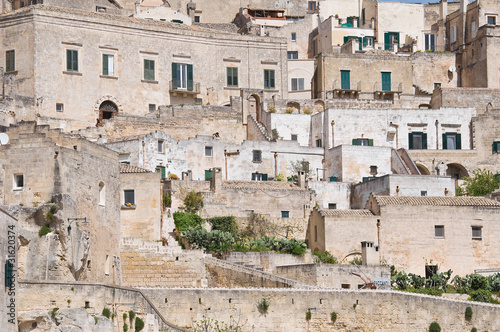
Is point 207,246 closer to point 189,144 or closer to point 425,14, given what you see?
point 189,144

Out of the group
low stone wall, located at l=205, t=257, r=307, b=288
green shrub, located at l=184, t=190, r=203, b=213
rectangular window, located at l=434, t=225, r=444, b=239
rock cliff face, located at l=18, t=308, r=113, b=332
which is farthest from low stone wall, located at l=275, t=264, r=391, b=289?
rock cliff face, located at l=18, t=308, r=113, b=332

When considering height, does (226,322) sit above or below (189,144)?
below

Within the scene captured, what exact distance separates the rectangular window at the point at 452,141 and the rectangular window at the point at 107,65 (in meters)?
19.7

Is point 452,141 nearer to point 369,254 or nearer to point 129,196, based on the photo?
point 369,254

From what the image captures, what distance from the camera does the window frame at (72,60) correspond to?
2562 inches

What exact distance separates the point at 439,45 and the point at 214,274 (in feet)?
132

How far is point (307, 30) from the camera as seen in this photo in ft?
260

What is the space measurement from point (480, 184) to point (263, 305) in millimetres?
21903

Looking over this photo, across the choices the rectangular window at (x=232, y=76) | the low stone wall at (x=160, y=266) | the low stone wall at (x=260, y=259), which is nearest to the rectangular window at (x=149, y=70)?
the rectangular window at (x=232, y=76)

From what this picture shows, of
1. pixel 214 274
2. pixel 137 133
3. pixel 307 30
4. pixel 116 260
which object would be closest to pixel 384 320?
pixel 214 274

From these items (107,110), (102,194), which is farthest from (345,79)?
(102,194)

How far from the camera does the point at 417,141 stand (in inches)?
2601

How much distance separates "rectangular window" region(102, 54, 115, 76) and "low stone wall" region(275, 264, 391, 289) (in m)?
23.4

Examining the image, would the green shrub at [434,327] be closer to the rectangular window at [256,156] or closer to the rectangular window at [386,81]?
the rectangular window at [256,156]
